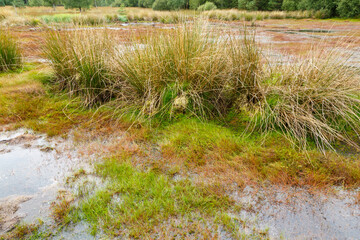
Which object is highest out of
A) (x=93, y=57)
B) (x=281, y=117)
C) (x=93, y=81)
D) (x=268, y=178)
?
(x=93, y=57)

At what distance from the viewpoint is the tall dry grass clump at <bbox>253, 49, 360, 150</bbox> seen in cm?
279

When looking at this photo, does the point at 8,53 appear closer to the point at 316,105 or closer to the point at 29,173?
the point at 29,173

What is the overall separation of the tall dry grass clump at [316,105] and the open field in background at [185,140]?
0.08 ft

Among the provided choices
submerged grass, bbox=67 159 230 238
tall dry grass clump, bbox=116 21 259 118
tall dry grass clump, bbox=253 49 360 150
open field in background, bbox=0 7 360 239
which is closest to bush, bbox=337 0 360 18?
open field in background, bbox=0 7 360 239

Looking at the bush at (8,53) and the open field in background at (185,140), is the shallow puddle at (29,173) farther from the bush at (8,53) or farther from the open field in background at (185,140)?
the bush at (8,53)

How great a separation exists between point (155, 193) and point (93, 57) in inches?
108

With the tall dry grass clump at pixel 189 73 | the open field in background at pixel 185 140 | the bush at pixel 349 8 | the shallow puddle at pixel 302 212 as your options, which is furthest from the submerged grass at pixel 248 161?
the bush at pixel 349 8

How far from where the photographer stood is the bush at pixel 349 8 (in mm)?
24344

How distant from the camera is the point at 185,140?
2.88 m

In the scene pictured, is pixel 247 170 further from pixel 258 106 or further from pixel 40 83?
pixel 40 83

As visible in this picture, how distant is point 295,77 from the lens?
3.25 meters

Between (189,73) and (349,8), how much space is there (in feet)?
104

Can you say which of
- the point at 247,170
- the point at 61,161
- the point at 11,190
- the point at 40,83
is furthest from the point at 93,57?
the point at 247,170

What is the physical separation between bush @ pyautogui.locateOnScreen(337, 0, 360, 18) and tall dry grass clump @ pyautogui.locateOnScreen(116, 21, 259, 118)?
1157 inches
